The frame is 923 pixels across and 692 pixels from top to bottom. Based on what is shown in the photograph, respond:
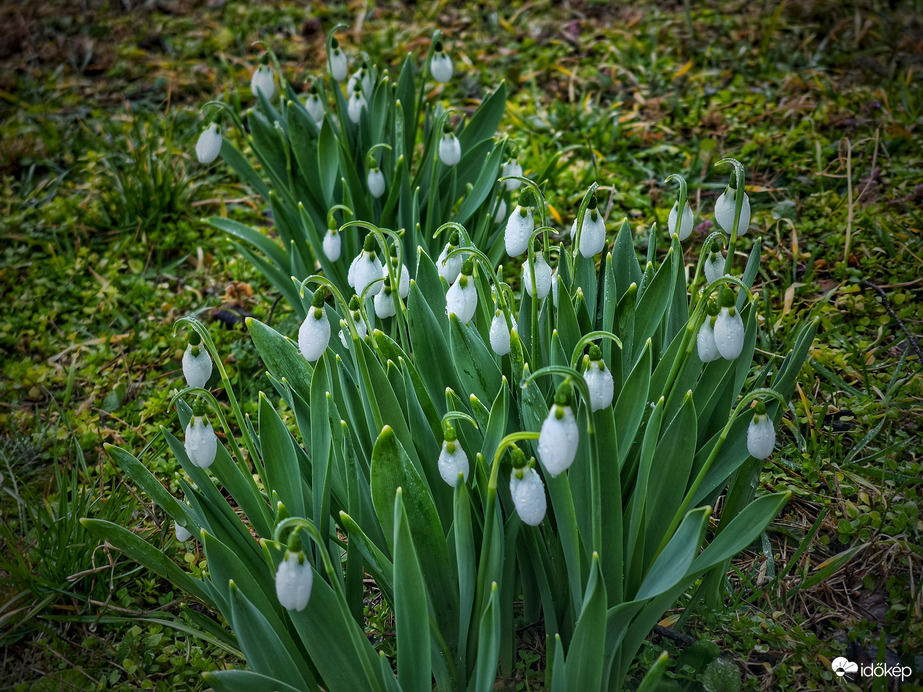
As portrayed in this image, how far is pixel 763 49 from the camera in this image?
4.04 m

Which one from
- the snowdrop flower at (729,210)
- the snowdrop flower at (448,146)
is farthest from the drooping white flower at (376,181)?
the snowdrop flower at (729,210)

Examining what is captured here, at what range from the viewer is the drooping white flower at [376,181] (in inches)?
95.2

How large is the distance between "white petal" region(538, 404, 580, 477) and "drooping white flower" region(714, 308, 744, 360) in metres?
0.41

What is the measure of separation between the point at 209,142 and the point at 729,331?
5.09ft

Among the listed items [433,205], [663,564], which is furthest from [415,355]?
[433,205]

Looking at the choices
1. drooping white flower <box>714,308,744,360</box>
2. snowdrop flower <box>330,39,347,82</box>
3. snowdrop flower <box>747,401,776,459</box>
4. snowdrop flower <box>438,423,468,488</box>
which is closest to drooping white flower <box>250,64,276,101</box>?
snowdrop flower <box>330,39,347,82</box>

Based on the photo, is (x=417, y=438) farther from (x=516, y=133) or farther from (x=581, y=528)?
(x=516, y=133)

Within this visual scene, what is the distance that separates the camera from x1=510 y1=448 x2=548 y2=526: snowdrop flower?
117cm

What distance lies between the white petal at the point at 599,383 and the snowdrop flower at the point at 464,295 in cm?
37

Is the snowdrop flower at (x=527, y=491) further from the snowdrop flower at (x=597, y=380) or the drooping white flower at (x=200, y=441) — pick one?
the drooping white flower at (x=200, y=441)

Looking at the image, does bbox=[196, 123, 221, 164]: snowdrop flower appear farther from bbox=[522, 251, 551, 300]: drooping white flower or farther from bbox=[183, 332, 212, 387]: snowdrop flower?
bbox=[522, 251, 551, 300]: drooping white flower

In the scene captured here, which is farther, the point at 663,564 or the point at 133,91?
the point at 133,91

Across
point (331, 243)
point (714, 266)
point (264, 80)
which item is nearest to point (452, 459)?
point (714, 266)

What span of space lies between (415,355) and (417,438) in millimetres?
210
